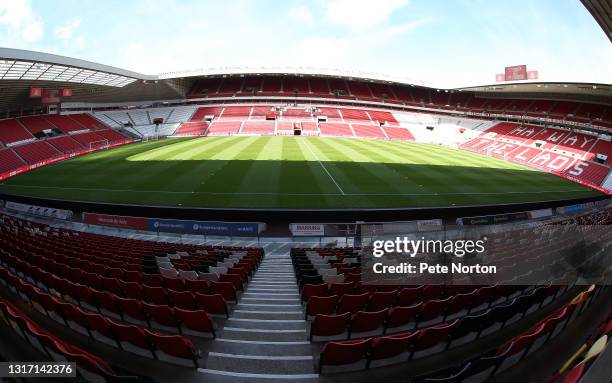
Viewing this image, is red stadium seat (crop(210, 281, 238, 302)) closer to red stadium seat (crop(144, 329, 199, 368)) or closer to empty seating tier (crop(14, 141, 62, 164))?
red stadium seat (crop(144, 329, 199, 368))

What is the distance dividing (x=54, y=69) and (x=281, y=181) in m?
30.2

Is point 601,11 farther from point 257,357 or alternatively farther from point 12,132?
point 12,132

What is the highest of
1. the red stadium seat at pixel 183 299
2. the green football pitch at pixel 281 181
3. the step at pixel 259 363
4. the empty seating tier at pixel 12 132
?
the empty seating tier at pixel 12 132

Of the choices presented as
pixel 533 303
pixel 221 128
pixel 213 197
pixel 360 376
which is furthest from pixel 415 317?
pixel 221 128

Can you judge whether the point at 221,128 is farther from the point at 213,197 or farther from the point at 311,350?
the point at 311,350

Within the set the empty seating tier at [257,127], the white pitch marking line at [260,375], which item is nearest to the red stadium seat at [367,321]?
the white pitch marking line at [260,375]

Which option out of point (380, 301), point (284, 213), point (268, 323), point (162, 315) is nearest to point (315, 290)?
point (268, 323)

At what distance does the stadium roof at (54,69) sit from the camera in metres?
27.0

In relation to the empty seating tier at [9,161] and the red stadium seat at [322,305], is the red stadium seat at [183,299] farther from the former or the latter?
the empty seating tier at [9,161]

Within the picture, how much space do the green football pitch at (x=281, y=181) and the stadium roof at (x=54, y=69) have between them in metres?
9.45

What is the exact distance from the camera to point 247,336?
5129mm

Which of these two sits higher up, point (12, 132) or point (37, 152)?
point (12, 132)

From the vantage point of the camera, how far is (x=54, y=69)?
33.0 metres

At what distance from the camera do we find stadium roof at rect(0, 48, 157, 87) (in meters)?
27.0
